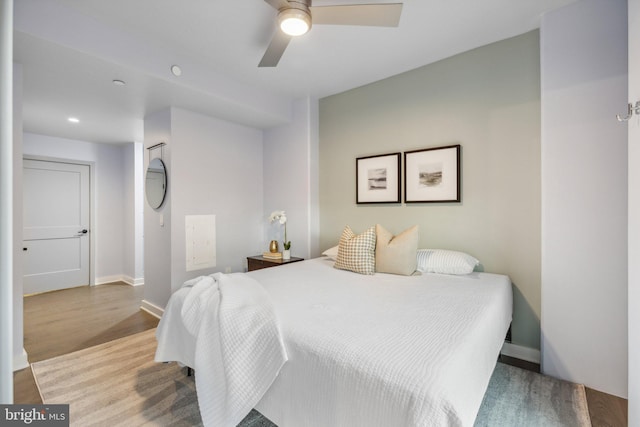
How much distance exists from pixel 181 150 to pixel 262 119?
1.00 metres

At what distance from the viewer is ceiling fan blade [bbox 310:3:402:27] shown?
66.6 inches

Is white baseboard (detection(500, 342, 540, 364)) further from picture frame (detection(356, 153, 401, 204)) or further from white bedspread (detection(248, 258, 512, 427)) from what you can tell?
picture frame (detection(356, 153, 401, 204))

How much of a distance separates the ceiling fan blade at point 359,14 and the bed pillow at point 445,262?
172 cm

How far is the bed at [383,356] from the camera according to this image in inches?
36.9

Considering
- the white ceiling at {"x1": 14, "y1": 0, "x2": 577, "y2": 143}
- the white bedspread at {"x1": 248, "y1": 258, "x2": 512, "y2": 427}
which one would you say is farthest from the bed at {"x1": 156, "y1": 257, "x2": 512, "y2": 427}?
the white ceiling at {"x1": 14, "y1": 0, "x2": 577, "y2": 143}

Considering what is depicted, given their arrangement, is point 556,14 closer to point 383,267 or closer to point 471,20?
point 471,20

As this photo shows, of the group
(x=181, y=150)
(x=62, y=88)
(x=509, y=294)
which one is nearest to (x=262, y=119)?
(x=181, y=150)

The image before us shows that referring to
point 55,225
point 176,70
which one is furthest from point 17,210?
point 55,225

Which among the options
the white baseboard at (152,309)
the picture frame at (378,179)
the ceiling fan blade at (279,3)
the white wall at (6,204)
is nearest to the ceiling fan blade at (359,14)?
the ceiling fan blade at (279,3)

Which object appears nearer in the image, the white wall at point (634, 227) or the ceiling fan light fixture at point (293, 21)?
the white wall at point (634, 227)

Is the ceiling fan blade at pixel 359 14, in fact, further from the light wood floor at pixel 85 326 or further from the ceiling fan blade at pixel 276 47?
the light wood floor at pixel 85 326

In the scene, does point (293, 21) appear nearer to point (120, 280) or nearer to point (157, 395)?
point (157, 395)

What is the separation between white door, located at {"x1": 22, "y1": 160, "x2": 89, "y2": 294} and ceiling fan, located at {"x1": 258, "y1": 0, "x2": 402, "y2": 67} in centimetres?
462

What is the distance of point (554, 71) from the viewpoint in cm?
206
